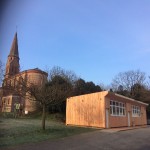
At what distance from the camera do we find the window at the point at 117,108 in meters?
23.0

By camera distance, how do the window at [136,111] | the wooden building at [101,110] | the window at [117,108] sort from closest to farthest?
1. the wooden building at [101,110]
2. the window at [117,108]
3. the window at [136,111]

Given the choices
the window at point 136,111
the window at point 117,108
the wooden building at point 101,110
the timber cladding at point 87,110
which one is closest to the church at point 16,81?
the timber cladding at point 87,110

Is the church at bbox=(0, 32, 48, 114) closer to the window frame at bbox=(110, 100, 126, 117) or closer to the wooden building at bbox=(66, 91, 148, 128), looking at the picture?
the wooden building at bbox=(66, 91, 148, 128)

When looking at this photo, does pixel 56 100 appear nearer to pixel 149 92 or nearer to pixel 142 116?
pixel 142 116

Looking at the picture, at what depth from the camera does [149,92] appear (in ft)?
145

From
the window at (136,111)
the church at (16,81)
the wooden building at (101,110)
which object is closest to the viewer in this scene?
the church at (16,81)

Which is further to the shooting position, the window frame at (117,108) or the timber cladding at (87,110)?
the window frame at (117,108)

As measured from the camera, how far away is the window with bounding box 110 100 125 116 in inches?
904

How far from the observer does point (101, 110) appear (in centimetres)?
2152

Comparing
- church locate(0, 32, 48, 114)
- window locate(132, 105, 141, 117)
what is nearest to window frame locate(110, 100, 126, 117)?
window locate(132, 105, 141, 117)

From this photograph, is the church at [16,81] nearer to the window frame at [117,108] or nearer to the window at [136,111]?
the window frame at [117,108]

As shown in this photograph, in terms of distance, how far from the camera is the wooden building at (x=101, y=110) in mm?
21562

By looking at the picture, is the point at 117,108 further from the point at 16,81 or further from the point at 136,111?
the point at 16,81

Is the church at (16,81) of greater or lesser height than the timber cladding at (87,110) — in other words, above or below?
above
